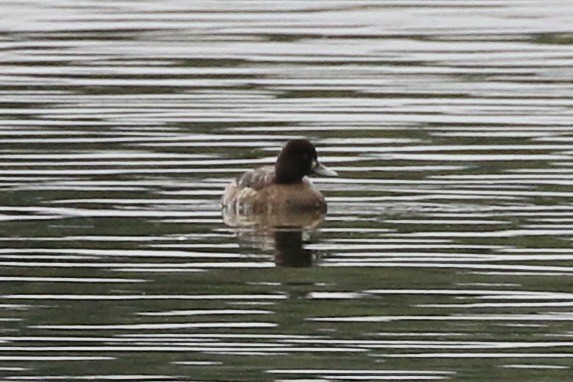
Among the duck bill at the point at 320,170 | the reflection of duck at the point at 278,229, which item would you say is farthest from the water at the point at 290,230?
the duck bill at the point at 320,170

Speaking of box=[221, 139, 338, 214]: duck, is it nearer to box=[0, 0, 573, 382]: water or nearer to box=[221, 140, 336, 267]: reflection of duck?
box=[221, 140, 336, 267]: reflection of duck

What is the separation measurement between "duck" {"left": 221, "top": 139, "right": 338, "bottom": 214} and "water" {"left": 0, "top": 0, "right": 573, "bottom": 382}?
18 centimetres

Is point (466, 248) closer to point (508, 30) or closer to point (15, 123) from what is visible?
point (15, 123)

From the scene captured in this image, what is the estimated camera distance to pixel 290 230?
59.8 ft

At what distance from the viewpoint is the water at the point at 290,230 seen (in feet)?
44.0

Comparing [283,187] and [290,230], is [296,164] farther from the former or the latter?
[290,230]

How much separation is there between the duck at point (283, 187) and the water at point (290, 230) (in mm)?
181

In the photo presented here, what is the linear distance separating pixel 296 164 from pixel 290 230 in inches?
44.2

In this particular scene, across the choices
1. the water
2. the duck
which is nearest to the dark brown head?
the duck

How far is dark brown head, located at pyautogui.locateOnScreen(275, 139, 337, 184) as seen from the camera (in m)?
19.2

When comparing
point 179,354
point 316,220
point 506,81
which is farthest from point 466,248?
point 506,81

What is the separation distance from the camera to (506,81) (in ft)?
83.3

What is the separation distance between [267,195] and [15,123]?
4.08 m

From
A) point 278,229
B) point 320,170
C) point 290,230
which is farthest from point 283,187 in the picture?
point 290,230
